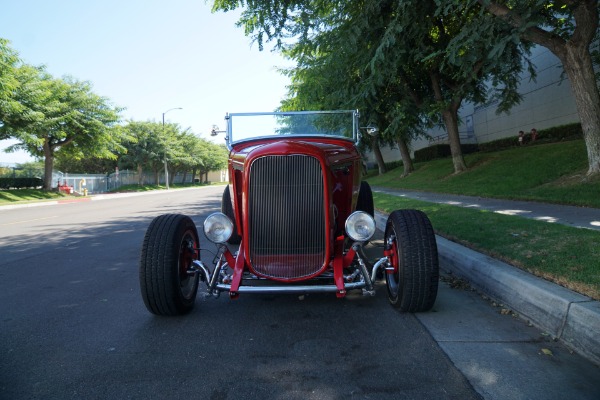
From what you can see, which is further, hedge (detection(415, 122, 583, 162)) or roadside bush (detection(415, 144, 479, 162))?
roadside bush (detection(415, 144, 479, 162))

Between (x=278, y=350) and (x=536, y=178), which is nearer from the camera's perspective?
(x=278, y=350)

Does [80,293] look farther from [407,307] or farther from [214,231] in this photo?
[407,307]

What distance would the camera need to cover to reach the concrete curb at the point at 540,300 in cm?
261

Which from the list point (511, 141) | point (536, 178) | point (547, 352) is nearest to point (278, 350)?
point (547, 352)

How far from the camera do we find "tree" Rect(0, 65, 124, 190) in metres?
22.7

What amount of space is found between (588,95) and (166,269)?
1121 cm

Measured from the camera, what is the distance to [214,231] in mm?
3502

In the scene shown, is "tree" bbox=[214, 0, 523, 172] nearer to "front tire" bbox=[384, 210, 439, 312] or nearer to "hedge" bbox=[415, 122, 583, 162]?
"hedge" bbox=[415, 122, 583, 162]

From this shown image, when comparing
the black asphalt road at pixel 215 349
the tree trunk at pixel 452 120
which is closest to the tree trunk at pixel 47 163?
the tree trunk at pixel 452 120

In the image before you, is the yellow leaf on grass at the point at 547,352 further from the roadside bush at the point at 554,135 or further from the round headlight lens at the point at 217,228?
the roadside bush at the point at 554,135

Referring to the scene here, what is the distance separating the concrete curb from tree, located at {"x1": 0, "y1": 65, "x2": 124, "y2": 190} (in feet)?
76.4

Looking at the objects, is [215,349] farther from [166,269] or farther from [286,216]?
[286,216]

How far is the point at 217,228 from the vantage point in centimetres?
351

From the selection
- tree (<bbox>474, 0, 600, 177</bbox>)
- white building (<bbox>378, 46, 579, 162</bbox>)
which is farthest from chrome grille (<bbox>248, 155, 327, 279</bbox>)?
white building (<bbox>378, 46, 579, 162</bbox>)
